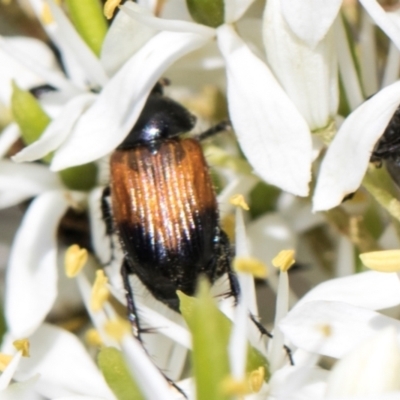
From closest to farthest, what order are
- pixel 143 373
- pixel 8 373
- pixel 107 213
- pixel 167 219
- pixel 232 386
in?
pixel 232 386 → pixel 143 373 → pixel 8 373 → pixel 167 219 → pixel 107 213

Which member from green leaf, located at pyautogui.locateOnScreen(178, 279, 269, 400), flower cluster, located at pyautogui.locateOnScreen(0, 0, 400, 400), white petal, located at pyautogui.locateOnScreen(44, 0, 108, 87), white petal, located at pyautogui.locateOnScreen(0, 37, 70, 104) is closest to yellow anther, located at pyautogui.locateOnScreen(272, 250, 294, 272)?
flower cluster, located at pyautogui.locateOnScreen(0, 0, 400, 400)

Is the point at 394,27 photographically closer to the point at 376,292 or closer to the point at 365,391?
the point at 376,292

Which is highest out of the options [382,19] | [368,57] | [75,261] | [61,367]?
[382,19]

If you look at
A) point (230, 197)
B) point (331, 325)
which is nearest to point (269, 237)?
point (230, 197)

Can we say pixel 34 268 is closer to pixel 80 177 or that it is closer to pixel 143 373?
pixel 80 177

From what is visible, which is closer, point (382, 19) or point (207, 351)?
point (207, 351)

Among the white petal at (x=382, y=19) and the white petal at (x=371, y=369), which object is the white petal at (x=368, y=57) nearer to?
the white petal at (x=382, y=19)
